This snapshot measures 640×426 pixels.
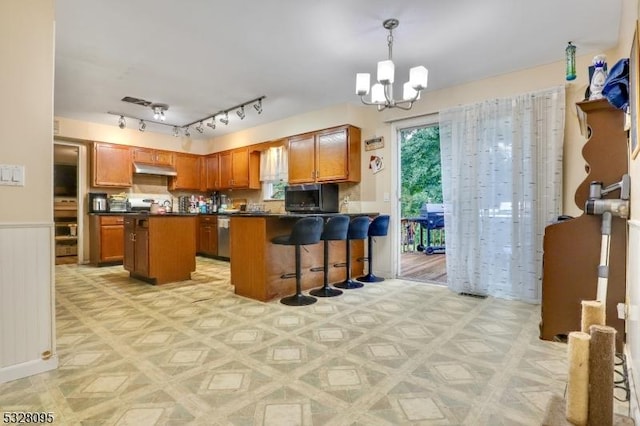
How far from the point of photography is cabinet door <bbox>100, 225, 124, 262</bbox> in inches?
219

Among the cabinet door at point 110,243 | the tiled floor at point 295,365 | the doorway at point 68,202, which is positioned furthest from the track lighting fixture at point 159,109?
the tiled floor at point 295,365

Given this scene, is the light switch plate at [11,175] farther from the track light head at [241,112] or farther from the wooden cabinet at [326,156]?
the wooden cabinet at [326,156]

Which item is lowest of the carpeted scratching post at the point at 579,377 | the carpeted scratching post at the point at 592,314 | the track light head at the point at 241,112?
the carpeted scratching post at the point at 579,377

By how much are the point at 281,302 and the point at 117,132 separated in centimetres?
501

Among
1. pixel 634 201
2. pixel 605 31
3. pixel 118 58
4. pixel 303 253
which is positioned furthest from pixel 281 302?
pixel 605 31

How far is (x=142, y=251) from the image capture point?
4258 millimetres

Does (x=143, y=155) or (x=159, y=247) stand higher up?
(x=143, y=155)

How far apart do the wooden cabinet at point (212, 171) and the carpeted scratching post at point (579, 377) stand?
6720mm

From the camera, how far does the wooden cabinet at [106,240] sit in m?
5.55

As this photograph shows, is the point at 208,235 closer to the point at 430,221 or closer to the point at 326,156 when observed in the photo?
the point at 326,156

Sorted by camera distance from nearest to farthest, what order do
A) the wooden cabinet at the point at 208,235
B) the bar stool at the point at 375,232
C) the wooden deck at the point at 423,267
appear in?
the bar stool at the point at 375,232 → the wooden deck at the point at 423,267 → the wooden cabinet at the point at 208,235

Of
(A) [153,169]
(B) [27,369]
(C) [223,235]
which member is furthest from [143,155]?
(B) [27,369]

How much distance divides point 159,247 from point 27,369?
2.39 metres

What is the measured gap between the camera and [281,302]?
133 inches
